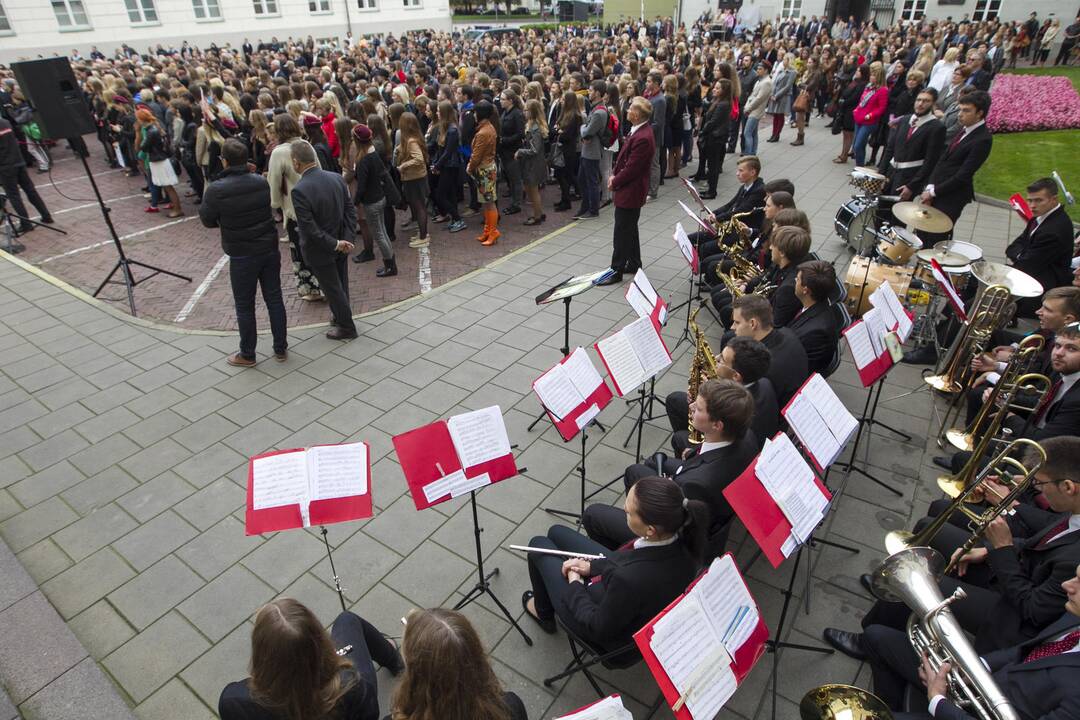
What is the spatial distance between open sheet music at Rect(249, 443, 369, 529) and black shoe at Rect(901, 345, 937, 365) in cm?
578

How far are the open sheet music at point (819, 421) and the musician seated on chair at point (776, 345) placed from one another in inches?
25.8

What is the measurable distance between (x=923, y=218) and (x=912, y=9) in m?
34.7

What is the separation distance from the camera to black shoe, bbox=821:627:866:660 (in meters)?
3.49

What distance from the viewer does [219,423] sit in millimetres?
5582

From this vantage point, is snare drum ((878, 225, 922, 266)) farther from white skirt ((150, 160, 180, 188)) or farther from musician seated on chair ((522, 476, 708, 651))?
white skirt ((150, 160, 180, 188))

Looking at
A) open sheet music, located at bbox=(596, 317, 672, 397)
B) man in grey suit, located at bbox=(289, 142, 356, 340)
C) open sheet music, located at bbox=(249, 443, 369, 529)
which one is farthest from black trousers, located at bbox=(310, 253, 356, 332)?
open sheet music, located at bbox=(249, 443, 369, 529)

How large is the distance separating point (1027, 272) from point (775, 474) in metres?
5.00

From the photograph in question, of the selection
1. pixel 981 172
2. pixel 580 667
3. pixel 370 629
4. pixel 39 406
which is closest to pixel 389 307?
pixel 39 406

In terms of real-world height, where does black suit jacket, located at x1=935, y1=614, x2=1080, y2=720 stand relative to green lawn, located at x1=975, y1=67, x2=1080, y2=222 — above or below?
above

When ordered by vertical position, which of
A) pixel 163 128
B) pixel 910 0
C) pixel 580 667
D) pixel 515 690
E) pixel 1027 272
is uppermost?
pixel 910 0

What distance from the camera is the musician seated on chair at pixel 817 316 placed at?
4812 mm

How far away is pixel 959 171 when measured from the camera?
23.0 ft

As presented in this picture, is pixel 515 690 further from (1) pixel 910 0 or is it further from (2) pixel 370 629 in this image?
(1) pixel 910 0

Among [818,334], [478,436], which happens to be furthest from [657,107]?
[478,436]
